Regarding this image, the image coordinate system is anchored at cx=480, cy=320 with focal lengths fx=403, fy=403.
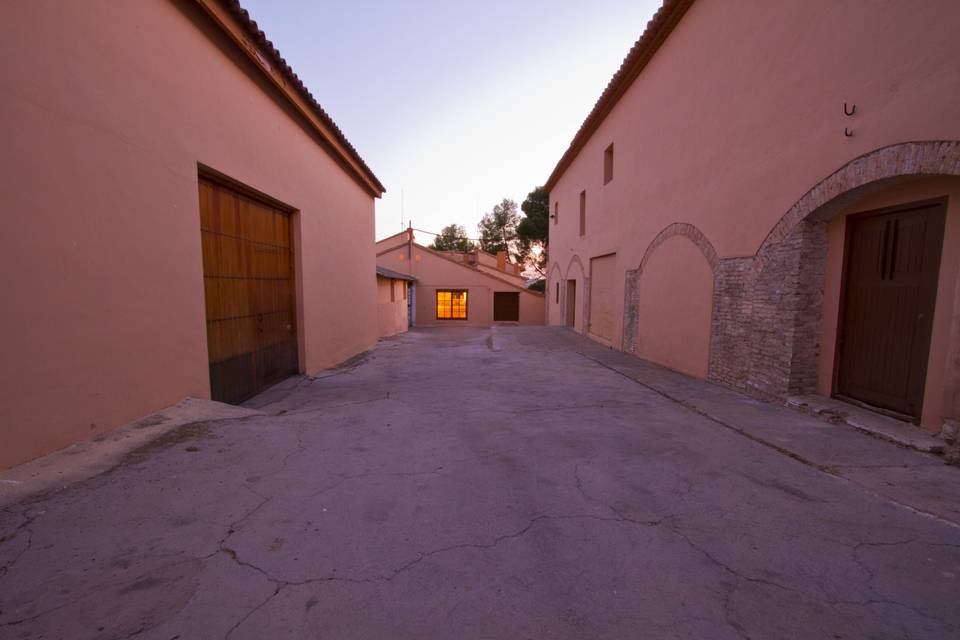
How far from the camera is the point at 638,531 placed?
2.36 m

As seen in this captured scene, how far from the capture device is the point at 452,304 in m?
25.2

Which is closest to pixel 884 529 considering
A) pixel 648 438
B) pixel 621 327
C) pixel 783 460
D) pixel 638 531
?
pixel 783 460

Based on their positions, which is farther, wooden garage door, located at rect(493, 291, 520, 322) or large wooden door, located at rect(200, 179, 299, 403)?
wooden garage door, located at rect(493, 291, 520, 322)

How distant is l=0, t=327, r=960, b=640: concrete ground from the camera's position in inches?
66.8

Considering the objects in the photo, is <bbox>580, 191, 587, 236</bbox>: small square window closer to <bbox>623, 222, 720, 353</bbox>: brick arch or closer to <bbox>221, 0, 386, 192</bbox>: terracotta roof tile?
<bbox>623, 222, 720, 353</bbox>: brick arch

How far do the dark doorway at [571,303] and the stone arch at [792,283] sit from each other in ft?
32.4

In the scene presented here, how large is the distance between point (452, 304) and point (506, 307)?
3.55 metres

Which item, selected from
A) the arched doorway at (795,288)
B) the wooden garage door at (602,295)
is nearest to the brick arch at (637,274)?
the arched doorway at (795,288)

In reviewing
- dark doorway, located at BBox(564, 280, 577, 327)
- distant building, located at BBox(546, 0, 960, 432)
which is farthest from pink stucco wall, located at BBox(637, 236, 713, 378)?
dark doorway, located at BBox(564, 280, 577, 327)

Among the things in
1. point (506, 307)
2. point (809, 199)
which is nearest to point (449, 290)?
point (506, 307)

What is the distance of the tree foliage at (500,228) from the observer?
39969 millimetres

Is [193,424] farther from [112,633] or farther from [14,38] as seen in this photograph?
[14,38]

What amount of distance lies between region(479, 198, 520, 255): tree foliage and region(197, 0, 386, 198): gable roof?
30.7 metres

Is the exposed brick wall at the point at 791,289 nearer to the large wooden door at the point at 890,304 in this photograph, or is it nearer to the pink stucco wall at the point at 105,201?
the large wooden door at the point at 890,304
